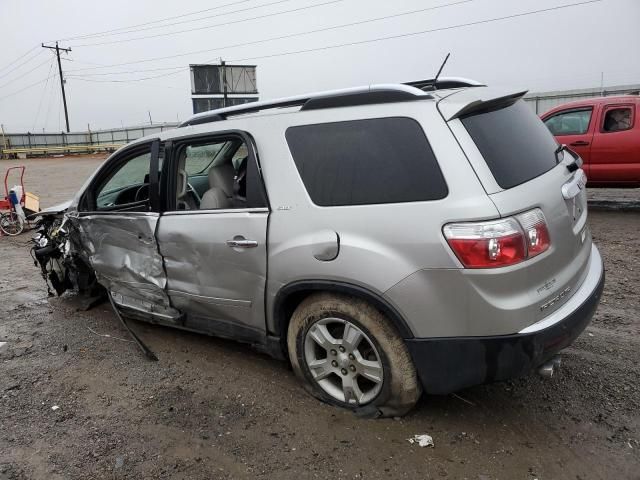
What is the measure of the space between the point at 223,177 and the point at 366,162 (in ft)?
4.98

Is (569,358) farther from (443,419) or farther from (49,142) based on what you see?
(49,142)

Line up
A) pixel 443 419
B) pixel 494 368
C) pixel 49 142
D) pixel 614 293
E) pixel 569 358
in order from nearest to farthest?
pixel 494 368 → pixel 443 419 → pixel 569 358 → pixel 614 293 → pixel 49 142

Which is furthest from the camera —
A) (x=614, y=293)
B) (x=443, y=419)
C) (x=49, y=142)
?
(x=49, y=142)

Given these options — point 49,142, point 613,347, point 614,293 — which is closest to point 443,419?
point 613,347

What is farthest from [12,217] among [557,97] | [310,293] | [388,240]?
[557,97]

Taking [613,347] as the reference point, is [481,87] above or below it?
above

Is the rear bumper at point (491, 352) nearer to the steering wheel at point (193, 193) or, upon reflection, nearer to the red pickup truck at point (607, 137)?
the steering wheel at point (193, 193)

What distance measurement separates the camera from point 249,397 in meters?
3.25

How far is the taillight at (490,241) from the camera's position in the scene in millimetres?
2299

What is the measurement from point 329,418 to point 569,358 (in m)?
1.77

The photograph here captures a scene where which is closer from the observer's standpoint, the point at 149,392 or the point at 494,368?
the point at 494,368

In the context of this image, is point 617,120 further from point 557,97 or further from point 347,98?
point 557,97

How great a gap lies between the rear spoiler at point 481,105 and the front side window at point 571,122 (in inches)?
261

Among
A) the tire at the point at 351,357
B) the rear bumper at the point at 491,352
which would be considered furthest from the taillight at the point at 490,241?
the tire at the point at 351,357
